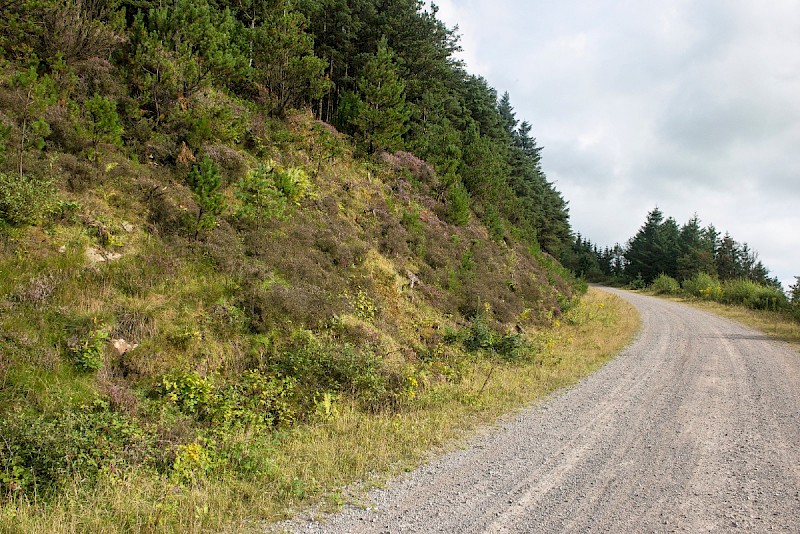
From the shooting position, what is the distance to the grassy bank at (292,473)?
3.59 meters

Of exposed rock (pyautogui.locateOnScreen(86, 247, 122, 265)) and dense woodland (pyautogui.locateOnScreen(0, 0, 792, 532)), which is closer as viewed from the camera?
dense woodland (pyautogui.locateOnScreen(0, 0, 792, 532))

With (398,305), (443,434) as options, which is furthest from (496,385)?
(398,305)

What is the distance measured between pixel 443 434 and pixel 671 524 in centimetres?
276

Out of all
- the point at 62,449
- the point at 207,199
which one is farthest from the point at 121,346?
the point at 207,199

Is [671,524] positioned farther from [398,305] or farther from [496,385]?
[398,305]

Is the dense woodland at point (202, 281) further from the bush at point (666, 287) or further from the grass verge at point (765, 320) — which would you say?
the bush at point (666, 287)

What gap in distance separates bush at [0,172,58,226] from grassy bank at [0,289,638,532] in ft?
15.2

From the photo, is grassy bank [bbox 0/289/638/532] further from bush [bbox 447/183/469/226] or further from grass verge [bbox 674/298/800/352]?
grass verge [bbox 674/298/800/352]

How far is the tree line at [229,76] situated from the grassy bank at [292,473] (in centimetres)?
628

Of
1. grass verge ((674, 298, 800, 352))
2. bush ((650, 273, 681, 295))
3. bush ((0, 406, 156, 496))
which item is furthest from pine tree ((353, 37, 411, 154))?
bush ((650, 273, 681, 295))

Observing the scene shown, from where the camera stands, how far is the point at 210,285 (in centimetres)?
781

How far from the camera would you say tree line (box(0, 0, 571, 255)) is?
916cm

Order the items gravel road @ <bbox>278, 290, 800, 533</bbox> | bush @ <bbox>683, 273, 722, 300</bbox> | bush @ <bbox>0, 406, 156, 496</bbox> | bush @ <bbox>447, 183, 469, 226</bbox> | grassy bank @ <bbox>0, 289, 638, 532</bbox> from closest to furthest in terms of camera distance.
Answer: grassy bank @ <bbox>0, 289, 638, 532</bbox> → gravel road @ <bbox>278, 290, 800, 533</bbox> → bush @ <bbox>0, 406, 156, 496</bbox> → bush @ <bbox>447, 183, 469, 226</bbox> → bush @ <bbox>683, 273, 722, 300</bbox>

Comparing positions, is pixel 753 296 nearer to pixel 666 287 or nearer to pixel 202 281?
pixel 666 287
